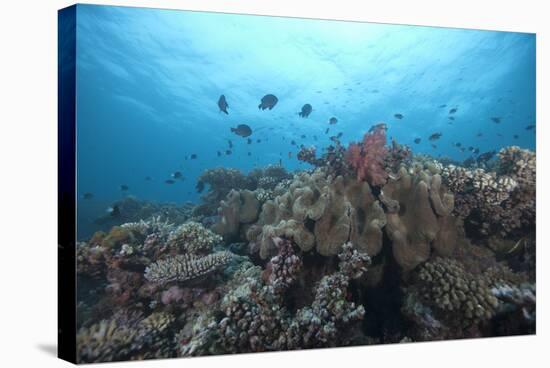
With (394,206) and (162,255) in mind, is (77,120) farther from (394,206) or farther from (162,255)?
(394,206)

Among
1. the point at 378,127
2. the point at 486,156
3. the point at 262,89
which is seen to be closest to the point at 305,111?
the point at 262,89

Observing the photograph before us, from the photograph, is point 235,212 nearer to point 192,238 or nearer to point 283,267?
point 192,238

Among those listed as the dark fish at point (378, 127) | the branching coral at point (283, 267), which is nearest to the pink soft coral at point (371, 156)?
the dark fish at point (378, 127)

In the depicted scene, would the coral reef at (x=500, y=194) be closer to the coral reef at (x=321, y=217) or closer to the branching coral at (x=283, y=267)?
the coral reef at (x=321, y=217)

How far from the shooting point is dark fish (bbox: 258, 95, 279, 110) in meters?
6.13

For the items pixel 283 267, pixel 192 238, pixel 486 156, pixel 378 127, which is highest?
pixel 378 127

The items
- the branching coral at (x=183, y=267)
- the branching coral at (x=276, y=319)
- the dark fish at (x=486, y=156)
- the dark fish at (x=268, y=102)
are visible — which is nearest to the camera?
the branching coral at (x=183, y=267)

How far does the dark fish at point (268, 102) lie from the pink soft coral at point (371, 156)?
1071 mm

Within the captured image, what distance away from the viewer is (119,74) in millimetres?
5512

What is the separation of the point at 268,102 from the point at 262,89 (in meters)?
0.16

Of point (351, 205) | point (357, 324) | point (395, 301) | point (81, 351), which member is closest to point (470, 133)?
point (351, 205)

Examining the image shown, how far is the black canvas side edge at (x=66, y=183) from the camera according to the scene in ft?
17.7

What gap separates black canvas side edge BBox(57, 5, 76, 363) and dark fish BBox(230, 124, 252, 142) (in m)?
1.74

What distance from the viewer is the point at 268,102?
243 inches
